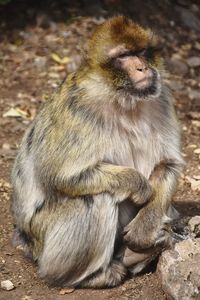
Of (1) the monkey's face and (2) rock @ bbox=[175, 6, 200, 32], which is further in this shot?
(2) rock @ bbox=[175, 6, 200, 32]

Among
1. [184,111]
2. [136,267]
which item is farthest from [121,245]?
[184,111]

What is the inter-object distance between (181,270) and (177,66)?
14.7 ft

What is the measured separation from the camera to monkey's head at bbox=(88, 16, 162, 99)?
203 inches

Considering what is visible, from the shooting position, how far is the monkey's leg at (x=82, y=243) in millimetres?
5387

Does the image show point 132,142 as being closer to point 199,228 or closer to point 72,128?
point 72,128

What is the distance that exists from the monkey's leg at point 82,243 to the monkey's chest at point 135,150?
1.03ft

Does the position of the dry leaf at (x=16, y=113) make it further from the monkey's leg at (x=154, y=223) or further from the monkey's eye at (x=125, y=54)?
the monkey's eye at (x=125, y=54)

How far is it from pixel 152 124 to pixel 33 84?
351cm

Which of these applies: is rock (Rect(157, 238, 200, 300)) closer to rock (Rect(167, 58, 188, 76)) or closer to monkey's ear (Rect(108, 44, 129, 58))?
monkey's ear (Rect(108, 44, 129, 58))

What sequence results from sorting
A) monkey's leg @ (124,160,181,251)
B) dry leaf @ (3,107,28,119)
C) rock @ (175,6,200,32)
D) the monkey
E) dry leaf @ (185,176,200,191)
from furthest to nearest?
1. rock @ (175,6,200,32)
2. dry leaf @ (3,107,28,119)
3. dry leaf @ (185,176,200,191)
4. monkey's leg @ (124,160,181,251)
5. the monkey

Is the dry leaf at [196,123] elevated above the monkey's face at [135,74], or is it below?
below

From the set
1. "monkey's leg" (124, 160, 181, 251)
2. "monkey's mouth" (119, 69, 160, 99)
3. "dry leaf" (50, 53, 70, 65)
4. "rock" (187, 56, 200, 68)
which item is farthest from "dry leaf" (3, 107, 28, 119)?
"monkey's mouth" (119, 69, 160, 99)

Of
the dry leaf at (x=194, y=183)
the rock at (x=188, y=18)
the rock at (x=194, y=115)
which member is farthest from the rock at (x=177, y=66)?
the dry leaf at (x=194, y=183)

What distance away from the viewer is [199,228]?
581 centimetres
